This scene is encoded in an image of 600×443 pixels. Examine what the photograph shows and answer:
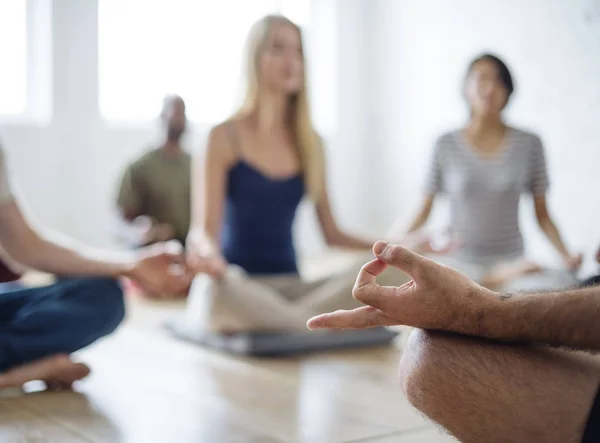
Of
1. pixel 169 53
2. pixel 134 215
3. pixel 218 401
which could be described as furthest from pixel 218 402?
pixel 169 53

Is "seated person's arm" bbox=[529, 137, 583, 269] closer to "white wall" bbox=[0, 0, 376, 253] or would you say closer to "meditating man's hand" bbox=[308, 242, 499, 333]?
"meditating man's hand" bbox=[308, 242, 499, 333]

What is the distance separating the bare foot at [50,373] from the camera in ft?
5.88

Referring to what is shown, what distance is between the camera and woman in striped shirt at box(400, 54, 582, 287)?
98.1 inches

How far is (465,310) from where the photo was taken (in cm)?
104

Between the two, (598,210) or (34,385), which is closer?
(34,385)

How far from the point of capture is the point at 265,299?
7.91 ft

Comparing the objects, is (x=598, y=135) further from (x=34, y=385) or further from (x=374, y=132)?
(x=374, y=132)

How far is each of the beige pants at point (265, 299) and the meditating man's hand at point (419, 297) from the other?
51.5 inches

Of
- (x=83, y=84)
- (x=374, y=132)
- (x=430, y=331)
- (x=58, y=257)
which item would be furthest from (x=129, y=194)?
(x=430, y=331)

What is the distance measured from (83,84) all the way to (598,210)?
11.3 feet

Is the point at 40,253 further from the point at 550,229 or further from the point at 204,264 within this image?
the point at 550,229

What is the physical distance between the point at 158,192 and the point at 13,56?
5.47 ft

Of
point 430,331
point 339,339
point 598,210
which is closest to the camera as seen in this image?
point 430,331

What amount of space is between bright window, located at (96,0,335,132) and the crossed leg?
14.2ft
